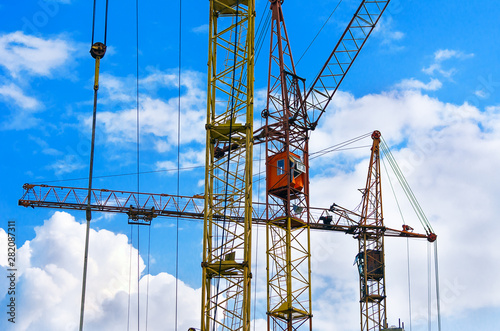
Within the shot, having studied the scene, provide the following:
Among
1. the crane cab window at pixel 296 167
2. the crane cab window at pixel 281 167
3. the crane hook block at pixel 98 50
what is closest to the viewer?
the crane hook block at pixel 98 50

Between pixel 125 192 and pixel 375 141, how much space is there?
31.3 metres

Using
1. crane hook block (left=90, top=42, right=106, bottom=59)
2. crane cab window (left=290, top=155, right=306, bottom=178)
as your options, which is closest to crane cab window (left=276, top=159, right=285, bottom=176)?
crane cab window (left=290, top=155, right=306, bottom=178)

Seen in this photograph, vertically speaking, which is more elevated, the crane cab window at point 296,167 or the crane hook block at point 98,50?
the crane cab window at point 296,167

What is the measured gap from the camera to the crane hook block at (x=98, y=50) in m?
31.3

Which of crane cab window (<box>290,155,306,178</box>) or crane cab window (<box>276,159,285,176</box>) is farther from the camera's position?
crane cab window (<box>276,159,285,176</box>)


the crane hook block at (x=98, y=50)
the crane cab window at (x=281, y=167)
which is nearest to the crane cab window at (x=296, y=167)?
the crane cab window at (x=281, y=167)

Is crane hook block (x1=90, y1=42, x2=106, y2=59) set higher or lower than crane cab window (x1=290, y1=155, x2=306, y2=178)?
lower

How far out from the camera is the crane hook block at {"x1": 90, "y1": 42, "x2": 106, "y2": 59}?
103ft

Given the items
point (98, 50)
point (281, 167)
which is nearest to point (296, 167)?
point (281, 167)

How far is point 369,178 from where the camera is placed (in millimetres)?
86000

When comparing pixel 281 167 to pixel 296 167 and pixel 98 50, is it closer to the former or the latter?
pixel 296 167

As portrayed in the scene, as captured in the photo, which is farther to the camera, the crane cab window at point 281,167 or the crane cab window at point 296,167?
the crane cab window at point 281,167

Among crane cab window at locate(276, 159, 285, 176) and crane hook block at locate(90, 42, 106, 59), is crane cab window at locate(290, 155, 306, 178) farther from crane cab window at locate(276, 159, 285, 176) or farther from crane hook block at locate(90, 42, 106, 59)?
crane hook block at locate(90, 42, 106, 59)

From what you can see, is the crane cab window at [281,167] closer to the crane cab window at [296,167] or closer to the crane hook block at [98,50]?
the crane cab window at [296,167]
